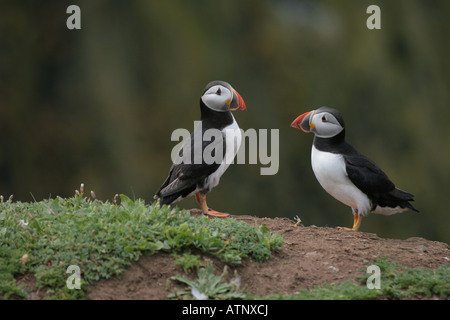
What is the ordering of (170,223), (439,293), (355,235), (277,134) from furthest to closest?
1. (277,134)
2. (355,235)
3. (170,223)
4. (439,293)

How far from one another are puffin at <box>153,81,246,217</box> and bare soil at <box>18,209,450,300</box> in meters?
0.61

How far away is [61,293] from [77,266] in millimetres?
245

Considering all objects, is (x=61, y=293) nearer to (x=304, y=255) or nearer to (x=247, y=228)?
(x=247, y=228)

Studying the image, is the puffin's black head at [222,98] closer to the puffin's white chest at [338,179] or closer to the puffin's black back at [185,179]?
the puffin's black back at [185,179]

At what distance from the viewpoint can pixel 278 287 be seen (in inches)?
178

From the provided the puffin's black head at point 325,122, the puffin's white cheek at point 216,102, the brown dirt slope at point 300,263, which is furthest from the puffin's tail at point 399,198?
the puffin's white cheek at point 216,102

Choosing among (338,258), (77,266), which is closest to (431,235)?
(338,258)

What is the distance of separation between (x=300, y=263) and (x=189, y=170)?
1.58 m

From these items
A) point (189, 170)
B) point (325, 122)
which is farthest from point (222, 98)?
point (325, 122)

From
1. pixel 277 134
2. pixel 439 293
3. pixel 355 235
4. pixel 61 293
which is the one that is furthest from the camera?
pixel 277 134

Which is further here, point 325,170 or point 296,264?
point 325,170

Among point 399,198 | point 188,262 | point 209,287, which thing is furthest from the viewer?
point 399,198

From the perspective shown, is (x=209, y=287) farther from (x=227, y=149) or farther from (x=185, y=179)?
(x=227, y=149)

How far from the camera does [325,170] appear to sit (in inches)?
235
